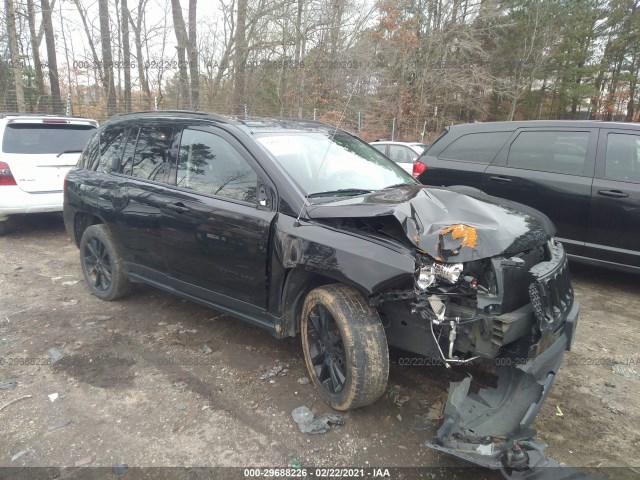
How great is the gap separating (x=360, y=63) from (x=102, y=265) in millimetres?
17519

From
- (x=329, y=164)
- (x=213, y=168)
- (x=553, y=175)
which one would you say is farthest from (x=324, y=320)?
(x=553, y=175)

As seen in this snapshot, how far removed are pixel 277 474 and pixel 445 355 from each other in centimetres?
111

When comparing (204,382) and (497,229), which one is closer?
(497,229)

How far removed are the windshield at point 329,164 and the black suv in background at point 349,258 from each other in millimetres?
14

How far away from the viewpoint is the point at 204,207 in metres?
3.24

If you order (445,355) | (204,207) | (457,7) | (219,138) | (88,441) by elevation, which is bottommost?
(88,441)

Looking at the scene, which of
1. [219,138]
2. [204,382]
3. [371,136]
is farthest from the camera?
[371,136]

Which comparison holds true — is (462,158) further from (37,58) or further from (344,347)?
(37,58)

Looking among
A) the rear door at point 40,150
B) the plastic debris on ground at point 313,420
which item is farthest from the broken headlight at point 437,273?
the rear door at point 40,150

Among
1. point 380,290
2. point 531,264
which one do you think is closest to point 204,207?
point 380,290

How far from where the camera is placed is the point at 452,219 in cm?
244

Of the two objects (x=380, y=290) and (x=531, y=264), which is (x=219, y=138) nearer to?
(x=380, y=290)

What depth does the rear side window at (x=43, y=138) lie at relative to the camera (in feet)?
20.3

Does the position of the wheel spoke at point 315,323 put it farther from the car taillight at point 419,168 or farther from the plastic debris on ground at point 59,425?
the car taillight at point 419,168
